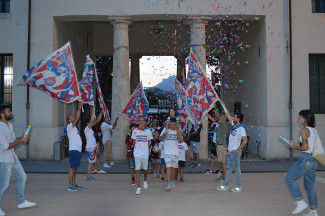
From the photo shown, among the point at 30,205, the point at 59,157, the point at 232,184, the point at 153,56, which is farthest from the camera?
the point at 153,56

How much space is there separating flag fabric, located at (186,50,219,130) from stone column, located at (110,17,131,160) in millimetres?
5227

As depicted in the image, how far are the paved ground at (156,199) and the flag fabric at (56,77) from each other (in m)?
2.22

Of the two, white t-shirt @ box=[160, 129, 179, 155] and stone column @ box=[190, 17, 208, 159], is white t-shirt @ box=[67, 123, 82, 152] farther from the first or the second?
stone column @ box=[190, 17, 208, 159]

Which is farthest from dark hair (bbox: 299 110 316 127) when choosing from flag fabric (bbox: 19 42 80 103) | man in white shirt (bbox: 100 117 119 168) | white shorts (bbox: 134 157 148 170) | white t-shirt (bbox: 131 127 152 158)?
man in white shirt (bbox: 100 117 119 168)

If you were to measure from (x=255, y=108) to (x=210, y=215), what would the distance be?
10.2 metres

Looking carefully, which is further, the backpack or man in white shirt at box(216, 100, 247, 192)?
man in white shirt at box(216, 100, 247, 192)

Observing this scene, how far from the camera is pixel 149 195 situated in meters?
8.15

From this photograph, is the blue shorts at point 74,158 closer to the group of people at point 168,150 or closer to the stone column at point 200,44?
the group of people at point 168,150

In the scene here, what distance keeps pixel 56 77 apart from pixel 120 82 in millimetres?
6375

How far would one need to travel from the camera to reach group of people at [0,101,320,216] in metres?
6.34

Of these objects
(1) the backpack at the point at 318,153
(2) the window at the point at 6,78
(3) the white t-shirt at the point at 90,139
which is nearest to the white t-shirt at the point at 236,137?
(1) the backpack at the point at 318,153

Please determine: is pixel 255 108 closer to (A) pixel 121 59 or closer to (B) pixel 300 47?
(B) pixel 300 47

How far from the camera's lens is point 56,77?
817cm

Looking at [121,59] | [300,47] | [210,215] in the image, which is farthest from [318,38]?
[210,215]
